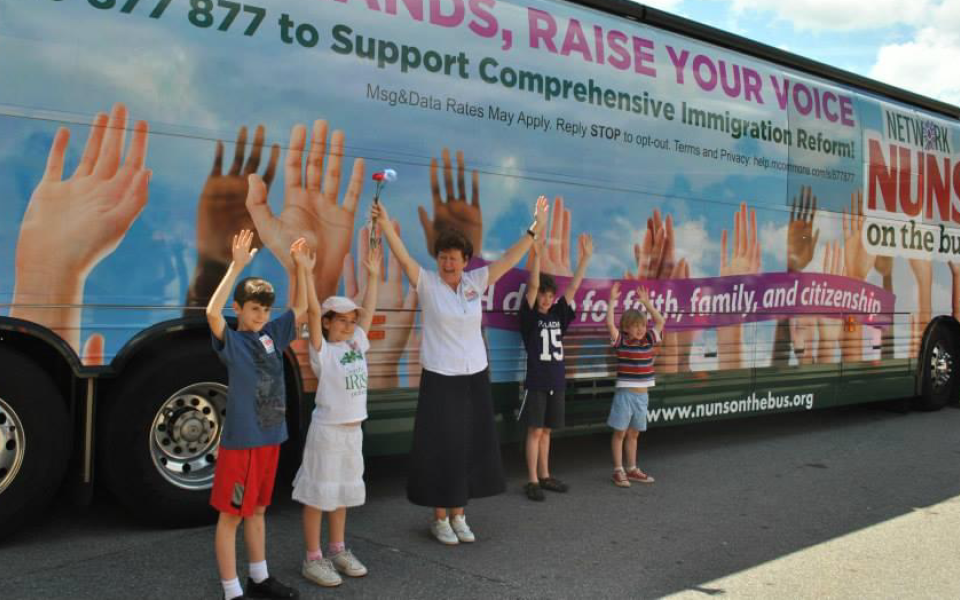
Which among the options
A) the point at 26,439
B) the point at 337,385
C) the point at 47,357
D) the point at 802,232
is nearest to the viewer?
the point at 337,385

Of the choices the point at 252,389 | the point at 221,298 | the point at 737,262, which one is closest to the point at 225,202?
the point at 221,298

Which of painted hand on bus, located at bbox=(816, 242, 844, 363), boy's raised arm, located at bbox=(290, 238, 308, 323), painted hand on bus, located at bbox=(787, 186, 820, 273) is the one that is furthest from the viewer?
painted hand on bus, located at bbox=(816, 242, 844, 363)

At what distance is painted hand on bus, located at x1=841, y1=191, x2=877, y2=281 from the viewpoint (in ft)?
29.4

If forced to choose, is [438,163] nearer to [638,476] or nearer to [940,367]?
[638,476]

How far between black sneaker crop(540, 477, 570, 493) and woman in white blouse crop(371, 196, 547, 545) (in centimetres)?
137

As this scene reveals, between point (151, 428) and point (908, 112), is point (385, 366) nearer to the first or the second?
point (151, 428)

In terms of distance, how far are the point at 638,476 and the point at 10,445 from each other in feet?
14.0

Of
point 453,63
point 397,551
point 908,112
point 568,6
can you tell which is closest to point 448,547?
point 397,551

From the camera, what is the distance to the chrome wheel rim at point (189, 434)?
16.0 feet

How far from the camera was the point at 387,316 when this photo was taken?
558cm

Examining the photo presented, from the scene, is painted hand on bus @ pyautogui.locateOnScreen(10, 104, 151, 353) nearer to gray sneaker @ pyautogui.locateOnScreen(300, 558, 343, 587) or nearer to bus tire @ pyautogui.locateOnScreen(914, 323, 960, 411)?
gray sneaker @ pyautogui.locateOnScreen(300, 558, 343, 587)

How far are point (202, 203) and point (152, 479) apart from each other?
5.14 feet

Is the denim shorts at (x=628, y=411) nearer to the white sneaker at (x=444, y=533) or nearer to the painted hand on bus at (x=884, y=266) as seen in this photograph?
the white sneaker at (x=444, y=533)

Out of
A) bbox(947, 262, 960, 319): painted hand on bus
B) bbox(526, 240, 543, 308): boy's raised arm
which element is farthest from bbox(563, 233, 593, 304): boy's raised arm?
bbox(947, 262, 960, 319): painted hand on bus
